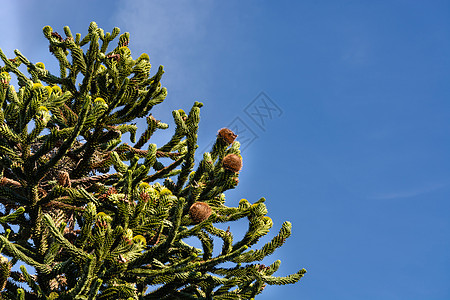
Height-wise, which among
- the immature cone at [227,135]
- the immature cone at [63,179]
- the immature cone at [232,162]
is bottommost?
the immature cone at [63,179]

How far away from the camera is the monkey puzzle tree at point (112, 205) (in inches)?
195

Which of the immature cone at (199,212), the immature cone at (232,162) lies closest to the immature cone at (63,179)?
the immature cone at (199,212)

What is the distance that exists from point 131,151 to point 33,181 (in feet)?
6.60

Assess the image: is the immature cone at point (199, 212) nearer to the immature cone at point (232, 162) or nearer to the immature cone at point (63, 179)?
the immature cone at point (232, 162)

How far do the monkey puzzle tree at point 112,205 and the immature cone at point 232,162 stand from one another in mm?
14

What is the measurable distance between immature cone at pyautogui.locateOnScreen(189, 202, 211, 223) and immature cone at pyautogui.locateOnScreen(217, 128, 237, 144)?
3.36 ft

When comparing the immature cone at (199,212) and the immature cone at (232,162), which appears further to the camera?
the immature cone at (232,162)

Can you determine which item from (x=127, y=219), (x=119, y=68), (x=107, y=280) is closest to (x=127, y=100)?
(x=119, y=68)


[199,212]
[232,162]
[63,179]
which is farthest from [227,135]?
[63,179]

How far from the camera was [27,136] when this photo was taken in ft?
17.2

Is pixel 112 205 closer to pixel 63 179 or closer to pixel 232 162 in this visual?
pixel 63 179

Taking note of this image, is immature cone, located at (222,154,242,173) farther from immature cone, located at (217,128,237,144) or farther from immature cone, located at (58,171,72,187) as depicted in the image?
immature cone, located at (58,171,72,187)

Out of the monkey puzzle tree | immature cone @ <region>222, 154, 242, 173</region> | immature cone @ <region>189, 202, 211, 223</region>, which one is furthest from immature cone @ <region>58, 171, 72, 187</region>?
immature cone @ <region>222, 154, 242, 173</region>

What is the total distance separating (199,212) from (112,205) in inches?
50.9
